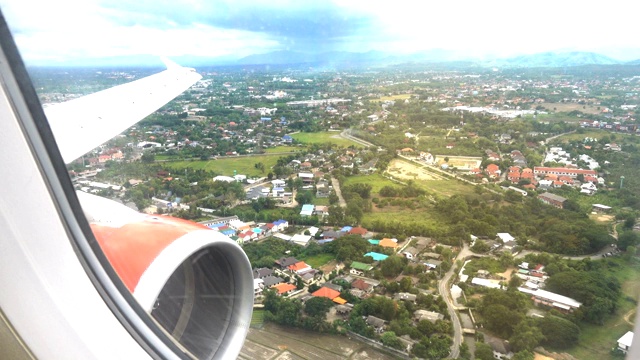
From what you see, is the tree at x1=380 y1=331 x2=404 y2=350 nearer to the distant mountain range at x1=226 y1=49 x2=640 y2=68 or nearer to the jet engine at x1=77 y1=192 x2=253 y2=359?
the jet engine at x1=77 y1=192 x2=253 y2=359

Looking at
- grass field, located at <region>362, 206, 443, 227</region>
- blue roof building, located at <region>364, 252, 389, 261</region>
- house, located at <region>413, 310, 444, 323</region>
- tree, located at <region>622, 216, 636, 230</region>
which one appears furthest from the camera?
grass field, located at <region>362, 206, 443, 227</region>

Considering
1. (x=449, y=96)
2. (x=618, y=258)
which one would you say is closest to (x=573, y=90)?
(x=618, y=258)

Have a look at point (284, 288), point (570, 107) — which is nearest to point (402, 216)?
point (284, 288)

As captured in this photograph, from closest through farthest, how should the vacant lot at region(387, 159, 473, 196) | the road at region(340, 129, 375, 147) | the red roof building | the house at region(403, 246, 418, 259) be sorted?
the red roof building < the house at region(403, 246, 418, 259) < the vacant lot at region(387, 159, 473, 196) < the road at region(340, 129, 375, 147)

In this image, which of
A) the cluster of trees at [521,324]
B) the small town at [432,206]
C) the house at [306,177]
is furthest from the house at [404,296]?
the house at [306,177]

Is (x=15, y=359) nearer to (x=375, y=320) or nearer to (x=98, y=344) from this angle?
(x=98, y=344)

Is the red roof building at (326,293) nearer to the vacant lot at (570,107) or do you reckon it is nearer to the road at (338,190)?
the road at (338,190)

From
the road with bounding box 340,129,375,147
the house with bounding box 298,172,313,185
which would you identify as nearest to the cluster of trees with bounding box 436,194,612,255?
the house with bounding box 298,172,313,185

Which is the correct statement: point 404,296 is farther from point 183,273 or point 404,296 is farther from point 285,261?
point 183,273
